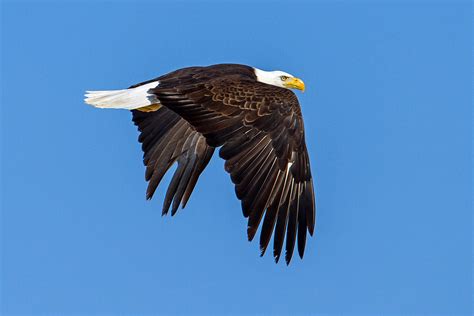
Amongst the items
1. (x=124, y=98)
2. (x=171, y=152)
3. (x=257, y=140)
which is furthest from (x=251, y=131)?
(x=171, y=152)

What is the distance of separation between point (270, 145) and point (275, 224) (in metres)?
0.67

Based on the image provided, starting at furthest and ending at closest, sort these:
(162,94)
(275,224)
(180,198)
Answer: (180,198)
(162,94)
(275,224)

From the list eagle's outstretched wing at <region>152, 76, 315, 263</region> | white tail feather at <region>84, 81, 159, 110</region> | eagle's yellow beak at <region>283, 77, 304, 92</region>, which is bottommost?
eagle's outstretched wing at <region>152, 76, 315, 263</region>

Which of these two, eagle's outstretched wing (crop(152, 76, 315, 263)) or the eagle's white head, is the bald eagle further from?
the eagle's white head

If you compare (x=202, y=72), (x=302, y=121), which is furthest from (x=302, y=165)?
(x=202, y=72)

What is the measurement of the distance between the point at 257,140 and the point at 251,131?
3.8 inches

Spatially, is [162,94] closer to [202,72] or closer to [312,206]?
[202,72]

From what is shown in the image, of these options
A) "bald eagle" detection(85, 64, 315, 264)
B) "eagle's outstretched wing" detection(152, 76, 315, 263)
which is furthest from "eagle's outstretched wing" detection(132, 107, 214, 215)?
"eagle's outstretched wing" detection(152, 76, 315, 263)

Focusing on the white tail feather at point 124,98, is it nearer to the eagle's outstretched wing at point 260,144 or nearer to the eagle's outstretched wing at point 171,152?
the eagle's outstretched wing at point 260,144

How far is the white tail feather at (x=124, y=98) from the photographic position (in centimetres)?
991

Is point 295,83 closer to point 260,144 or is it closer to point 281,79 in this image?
point 281,79

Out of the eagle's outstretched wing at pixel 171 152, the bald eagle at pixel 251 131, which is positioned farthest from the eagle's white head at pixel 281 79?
the eagle's outstretched wing at pixel 171 152

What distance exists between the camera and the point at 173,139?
34.5ft

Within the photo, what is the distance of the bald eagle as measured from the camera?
882 cm
